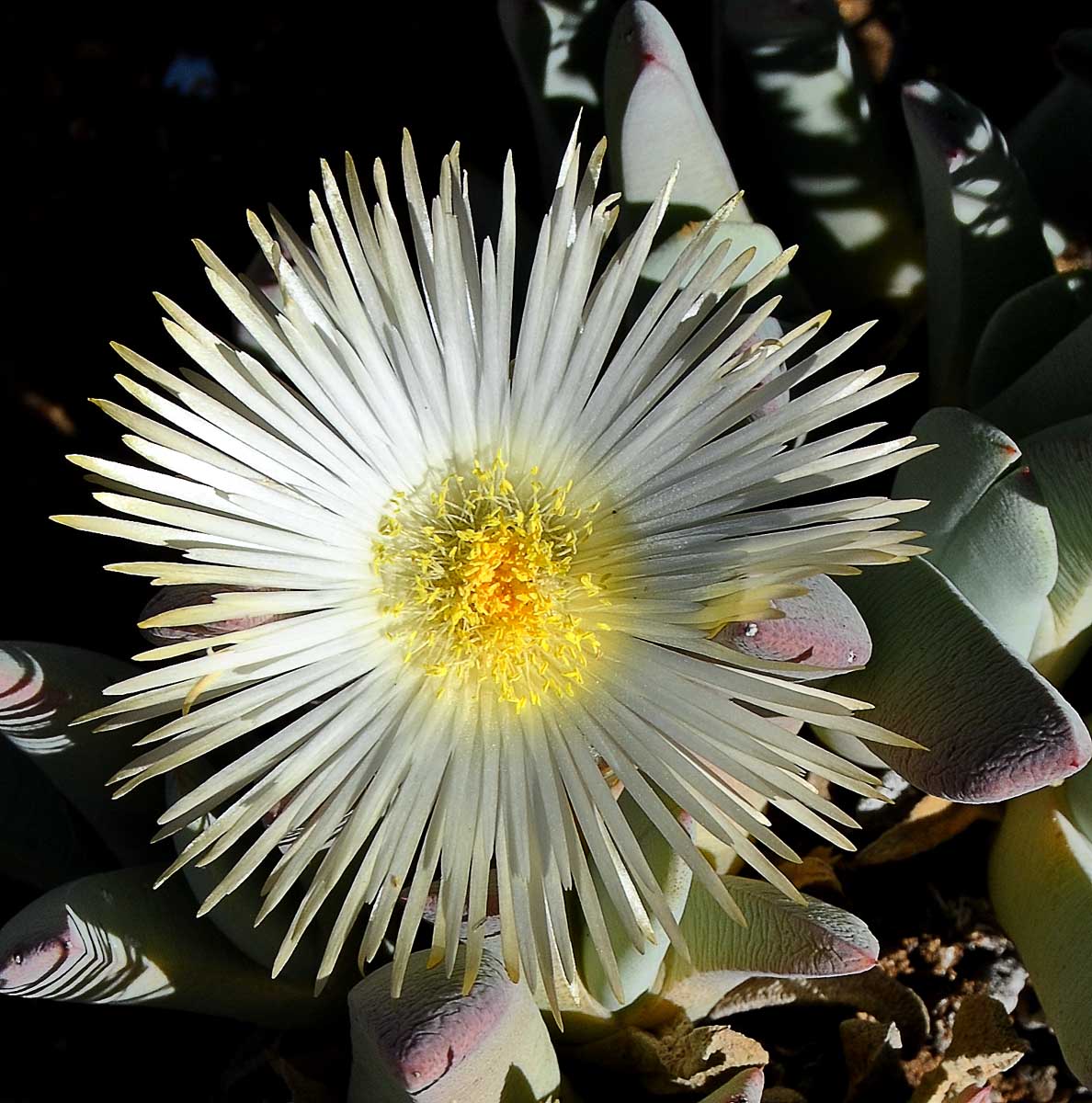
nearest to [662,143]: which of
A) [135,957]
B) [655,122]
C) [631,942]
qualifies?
[655,122]

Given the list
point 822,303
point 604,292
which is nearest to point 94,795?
point 604,292

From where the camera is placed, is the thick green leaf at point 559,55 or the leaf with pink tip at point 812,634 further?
the thick green leaf at point 559,55

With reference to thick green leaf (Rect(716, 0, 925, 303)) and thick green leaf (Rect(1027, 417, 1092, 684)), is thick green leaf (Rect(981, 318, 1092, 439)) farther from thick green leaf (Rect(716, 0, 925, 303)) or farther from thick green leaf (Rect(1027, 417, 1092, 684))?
thick green leaf (Rect(716, 0, 925, 303))

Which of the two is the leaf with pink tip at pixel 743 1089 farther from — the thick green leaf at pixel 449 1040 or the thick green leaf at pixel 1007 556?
the thick green leaf at pixel 1007 556

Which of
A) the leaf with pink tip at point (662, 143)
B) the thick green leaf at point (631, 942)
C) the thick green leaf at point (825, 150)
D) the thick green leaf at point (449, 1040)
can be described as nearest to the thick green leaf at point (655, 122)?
the leaf with pink tip at point (662, 143)

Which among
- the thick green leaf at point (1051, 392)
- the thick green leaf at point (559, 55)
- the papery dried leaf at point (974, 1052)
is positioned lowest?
the papery dried leaf at point (974, 1052)

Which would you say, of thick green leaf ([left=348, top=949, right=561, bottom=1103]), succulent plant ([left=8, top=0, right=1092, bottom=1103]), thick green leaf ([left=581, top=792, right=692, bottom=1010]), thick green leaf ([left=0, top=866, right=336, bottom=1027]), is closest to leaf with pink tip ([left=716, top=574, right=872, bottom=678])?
succulent plant ([left=8, top=0, right=1092, bottom=1103])

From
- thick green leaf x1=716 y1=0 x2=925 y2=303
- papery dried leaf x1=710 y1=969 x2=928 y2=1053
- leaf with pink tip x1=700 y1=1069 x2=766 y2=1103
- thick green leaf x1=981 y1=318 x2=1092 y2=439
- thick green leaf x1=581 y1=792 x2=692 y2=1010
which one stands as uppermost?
thick green leaf x1=716 y1=0 x2=925 y2=303
